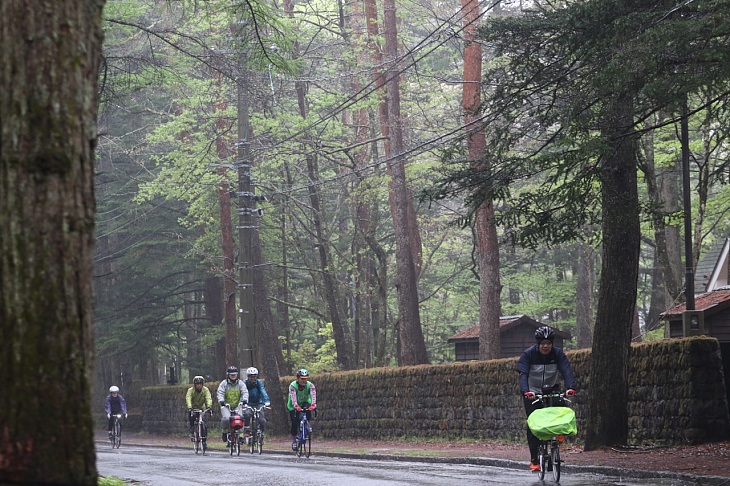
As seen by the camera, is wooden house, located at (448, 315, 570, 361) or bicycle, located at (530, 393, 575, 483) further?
wooden house, located at (448, 315, 570, 361)

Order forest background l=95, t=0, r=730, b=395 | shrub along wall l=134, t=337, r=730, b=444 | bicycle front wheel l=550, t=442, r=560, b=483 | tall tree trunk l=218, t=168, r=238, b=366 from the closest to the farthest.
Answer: bicycle front wheel l=550, t=442, r=560, b=483
shrub along wall l=134, t=337, r=730, b=444
forest background l=95, t=0, r=730, b=395
tall tree trunk l=218, t=168, r=238, b=366

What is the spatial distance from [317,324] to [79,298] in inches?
1768

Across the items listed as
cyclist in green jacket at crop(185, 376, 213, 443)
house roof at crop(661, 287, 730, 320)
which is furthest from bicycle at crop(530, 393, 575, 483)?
cyclist in green jacket at crop(185, 376, 213, 443)

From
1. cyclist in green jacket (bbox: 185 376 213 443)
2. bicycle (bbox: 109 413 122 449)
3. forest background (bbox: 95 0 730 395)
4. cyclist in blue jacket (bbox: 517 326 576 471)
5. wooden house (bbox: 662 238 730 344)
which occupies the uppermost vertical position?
forest background (bbox: 95 0 730 395)

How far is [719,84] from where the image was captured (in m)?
10.7

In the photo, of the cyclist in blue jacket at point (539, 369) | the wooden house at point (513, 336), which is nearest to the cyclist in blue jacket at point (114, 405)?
the wooden house at point (513, 336)

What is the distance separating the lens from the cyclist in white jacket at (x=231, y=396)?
70.4 feet

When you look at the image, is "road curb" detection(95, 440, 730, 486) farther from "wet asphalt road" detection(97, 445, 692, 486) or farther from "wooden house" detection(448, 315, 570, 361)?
"wooden house" detection(448, 315, 570, 361)

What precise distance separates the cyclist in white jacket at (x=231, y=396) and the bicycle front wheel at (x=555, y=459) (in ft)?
38.1

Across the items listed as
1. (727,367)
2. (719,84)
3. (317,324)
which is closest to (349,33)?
(317,324)

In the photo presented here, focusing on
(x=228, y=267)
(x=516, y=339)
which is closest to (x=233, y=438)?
(x=516, y=339)

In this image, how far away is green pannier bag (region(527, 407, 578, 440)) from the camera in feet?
33.3

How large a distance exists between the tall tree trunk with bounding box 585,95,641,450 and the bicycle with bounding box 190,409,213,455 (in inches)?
442

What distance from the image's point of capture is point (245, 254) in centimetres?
2536
